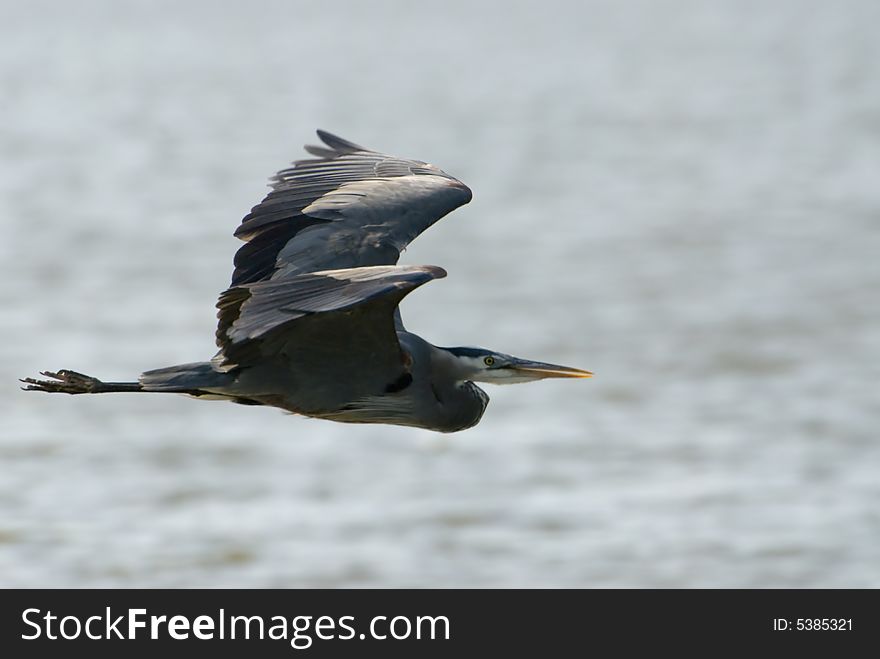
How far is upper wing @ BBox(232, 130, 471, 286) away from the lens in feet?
25.2

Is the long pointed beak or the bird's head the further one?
the long pointed beak

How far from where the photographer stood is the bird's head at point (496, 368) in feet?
24.9

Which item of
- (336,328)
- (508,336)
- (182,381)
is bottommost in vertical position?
(182,381)

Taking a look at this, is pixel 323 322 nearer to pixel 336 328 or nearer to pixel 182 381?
pixel 336 328

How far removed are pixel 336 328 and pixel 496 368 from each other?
1.04 metres

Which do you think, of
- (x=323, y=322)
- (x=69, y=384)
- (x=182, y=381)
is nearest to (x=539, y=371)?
(x=323, y=322)

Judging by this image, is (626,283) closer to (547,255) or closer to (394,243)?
(547,255)

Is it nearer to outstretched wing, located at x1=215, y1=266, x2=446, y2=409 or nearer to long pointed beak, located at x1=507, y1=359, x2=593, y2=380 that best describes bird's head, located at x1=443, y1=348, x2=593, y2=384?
long pointed beak, located at x1=507, y1=359, x2=593, y2=380

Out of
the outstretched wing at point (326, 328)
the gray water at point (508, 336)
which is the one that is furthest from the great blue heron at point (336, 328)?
the gray water at point (508, 336)

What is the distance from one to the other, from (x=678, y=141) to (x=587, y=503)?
76.6 feet

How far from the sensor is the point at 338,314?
22.1 ft

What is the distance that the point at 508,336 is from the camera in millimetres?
23188

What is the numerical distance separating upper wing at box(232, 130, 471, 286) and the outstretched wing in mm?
624

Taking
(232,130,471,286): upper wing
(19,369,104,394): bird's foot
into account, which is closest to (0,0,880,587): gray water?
(232,130,471,286): upper wing
